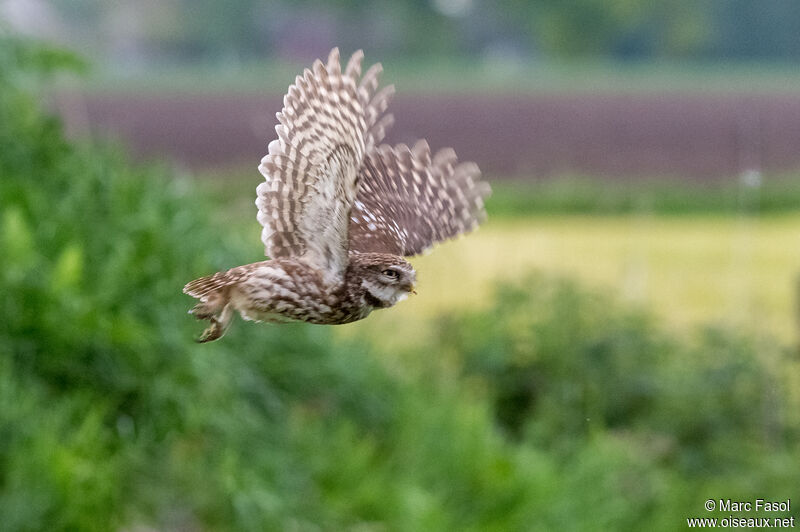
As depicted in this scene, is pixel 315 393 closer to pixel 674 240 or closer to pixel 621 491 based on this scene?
pixel 621 491

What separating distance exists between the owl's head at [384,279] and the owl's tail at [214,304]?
8.7 inches

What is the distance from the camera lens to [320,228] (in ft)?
7.30

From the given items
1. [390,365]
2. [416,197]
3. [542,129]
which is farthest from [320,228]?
[542,129]

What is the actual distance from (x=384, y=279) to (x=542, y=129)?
20300 millimetres

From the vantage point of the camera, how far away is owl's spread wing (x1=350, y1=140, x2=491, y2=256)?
9.74ft

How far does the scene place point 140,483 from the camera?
5176mm

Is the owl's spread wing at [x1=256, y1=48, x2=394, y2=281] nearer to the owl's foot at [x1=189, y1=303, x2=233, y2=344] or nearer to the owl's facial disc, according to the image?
the owl's facial disc

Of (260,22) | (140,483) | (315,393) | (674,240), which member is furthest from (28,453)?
(260,22)

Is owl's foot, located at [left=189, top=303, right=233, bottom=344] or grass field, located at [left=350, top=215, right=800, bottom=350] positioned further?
grass field, located at [left=350, top=215, right=800, bottom=350]

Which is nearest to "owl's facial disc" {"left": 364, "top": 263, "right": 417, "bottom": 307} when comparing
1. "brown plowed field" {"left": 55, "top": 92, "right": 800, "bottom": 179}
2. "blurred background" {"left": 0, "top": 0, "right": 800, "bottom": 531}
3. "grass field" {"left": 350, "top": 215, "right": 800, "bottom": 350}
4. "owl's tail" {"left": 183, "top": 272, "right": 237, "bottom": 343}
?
"owl's tail" {"left": 183, "top": 272, "right": 237, "bottom": 343}

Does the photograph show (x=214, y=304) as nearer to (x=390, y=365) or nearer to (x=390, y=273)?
(x=390, y=273)

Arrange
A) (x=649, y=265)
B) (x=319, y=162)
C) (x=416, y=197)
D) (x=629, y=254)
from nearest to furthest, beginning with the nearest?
(x=319, y=162)
(x=416, y=197)
(x=629, y=254)
(x=649, y=265)

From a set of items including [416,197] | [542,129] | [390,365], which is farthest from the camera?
[542,129]

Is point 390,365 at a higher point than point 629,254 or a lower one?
higher
